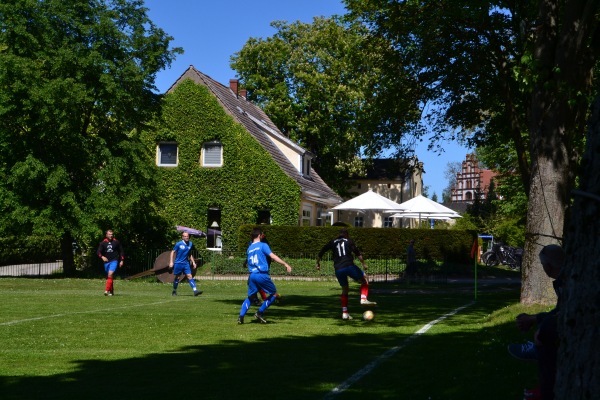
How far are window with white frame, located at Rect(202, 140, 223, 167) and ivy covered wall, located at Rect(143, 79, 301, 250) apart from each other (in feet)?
1.00

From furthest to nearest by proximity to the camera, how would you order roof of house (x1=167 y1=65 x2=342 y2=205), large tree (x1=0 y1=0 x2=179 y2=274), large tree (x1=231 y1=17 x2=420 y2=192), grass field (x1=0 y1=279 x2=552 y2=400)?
large tree (x1=231 y1=17 x2=420 y2=192) → roof of house (x1=167 y1=65 x2=342 y2=205) → large tree (x1=0 y1=0 x2=179 y2=274) → grass field (x1=0 y1=279 x2=552 y2=400)

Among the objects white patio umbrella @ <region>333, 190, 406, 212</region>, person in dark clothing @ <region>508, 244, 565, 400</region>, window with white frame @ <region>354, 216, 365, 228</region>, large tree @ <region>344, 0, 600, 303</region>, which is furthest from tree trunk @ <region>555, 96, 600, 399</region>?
window with white frame @ <region>354, 216, 365, 228</region>

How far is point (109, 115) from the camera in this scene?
38.5 metres

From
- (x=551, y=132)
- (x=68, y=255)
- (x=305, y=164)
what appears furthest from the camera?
(x=305, y=164)

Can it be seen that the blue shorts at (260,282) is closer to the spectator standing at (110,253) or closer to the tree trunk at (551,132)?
the tree trunk at (551,132)

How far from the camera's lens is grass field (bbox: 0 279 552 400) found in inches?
351

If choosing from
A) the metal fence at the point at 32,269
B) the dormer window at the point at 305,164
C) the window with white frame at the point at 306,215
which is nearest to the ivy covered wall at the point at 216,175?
the window with white frame at the point at 306,215

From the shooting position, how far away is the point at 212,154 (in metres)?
49.9

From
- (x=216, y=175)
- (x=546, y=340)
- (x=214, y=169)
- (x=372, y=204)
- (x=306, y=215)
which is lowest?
→ (x=546, y=340)

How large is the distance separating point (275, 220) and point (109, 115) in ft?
43.4

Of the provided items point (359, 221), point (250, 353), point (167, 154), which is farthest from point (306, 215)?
point (250, 353)

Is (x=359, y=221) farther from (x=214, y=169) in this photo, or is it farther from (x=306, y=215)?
(x=214, y=169)

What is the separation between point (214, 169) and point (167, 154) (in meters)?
3.14

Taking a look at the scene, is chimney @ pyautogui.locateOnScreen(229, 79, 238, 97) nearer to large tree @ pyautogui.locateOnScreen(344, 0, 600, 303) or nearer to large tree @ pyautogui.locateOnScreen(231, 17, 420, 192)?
large tree @ pyautogui.locateOnScreen(231, 17, 420, 192)
